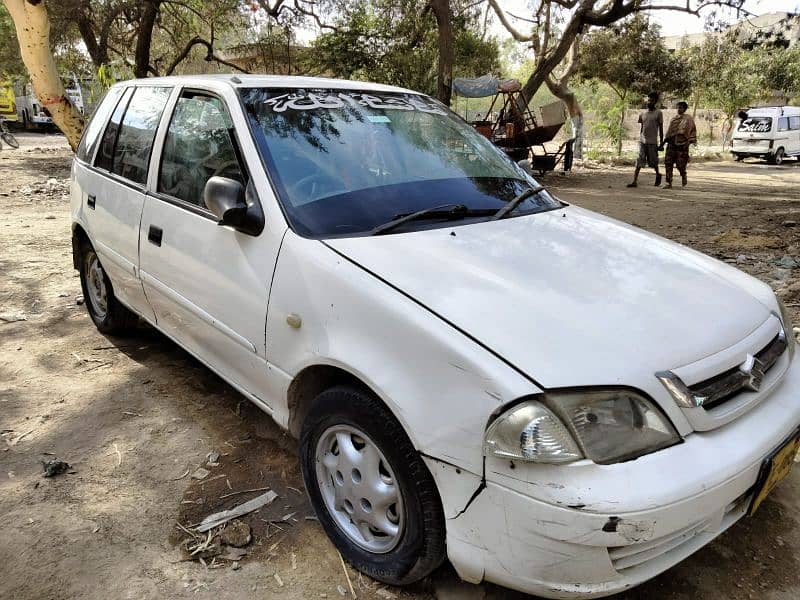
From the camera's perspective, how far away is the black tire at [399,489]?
183 centimetres

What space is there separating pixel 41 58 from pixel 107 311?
4.96 metres

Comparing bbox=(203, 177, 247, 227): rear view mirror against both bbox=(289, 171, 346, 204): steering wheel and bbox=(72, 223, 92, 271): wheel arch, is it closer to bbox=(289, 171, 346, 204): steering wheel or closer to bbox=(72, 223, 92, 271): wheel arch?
bbox=(289, 171, 346, 204): steering wheel

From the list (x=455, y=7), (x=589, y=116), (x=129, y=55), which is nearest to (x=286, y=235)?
(x=455, y=7)

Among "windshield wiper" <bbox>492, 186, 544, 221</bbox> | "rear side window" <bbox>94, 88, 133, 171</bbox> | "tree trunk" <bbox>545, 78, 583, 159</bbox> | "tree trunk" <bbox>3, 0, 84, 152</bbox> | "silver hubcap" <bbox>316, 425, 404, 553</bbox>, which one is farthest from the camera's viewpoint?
"tree trunk" <bbox>545, 78, 583, 159</bbox>

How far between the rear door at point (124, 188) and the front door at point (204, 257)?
0.17m

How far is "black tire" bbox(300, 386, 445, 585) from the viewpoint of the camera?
1825 millimetres

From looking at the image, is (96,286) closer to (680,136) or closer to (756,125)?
(680,136)

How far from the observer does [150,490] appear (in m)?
2.66

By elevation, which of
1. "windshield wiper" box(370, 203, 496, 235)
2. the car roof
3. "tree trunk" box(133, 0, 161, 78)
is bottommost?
"windshield wiper" box(370, 203, 496, 235)

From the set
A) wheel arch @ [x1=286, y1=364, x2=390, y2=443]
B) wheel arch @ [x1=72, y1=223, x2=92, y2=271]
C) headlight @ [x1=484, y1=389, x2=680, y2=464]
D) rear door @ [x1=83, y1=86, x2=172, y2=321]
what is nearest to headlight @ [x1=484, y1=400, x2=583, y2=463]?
headlight @ [x1=484, y1=389, x2=680, y2=464]

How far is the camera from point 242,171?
256 cm

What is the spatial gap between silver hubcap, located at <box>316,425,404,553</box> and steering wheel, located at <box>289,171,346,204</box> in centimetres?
94

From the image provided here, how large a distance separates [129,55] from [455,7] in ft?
42.2

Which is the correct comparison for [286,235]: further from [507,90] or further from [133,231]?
[507,90]
